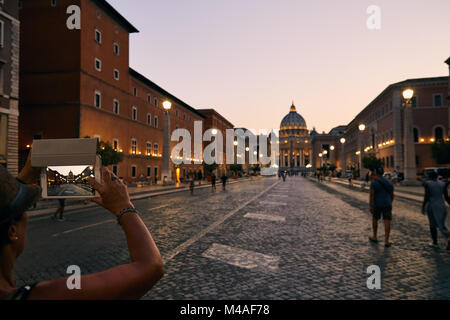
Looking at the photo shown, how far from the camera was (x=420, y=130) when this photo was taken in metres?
51.0

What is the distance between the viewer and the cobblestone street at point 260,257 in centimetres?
468

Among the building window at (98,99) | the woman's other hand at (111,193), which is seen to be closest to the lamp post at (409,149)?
the building window at (98,99)

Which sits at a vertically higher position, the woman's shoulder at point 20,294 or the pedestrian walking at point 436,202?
the woman's shoulder at point 20,294

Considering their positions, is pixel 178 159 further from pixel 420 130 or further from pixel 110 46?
pixel 420 130

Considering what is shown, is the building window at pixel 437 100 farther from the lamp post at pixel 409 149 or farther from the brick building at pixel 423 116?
the lamp post at pixel 409 149

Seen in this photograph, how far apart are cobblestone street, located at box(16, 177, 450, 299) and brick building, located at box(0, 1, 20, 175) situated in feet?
48.5

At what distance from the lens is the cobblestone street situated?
184 inches

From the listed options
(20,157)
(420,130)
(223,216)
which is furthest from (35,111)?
(420,130)

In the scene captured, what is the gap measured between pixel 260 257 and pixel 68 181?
206 inches

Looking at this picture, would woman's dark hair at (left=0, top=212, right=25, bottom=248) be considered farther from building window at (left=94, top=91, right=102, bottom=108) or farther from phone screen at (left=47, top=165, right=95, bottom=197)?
building window at (left=94, top=91, right=102, bottom=108)

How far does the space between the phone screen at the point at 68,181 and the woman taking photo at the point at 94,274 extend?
32 centimetres

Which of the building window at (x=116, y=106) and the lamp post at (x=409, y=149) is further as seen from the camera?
the building window at (x=116, y=106)

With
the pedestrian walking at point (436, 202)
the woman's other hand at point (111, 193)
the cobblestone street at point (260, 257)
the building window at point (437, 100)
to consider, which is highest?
the building window at point (437, 100)

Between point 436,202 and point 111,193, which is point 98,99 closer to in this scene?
point 436,202
